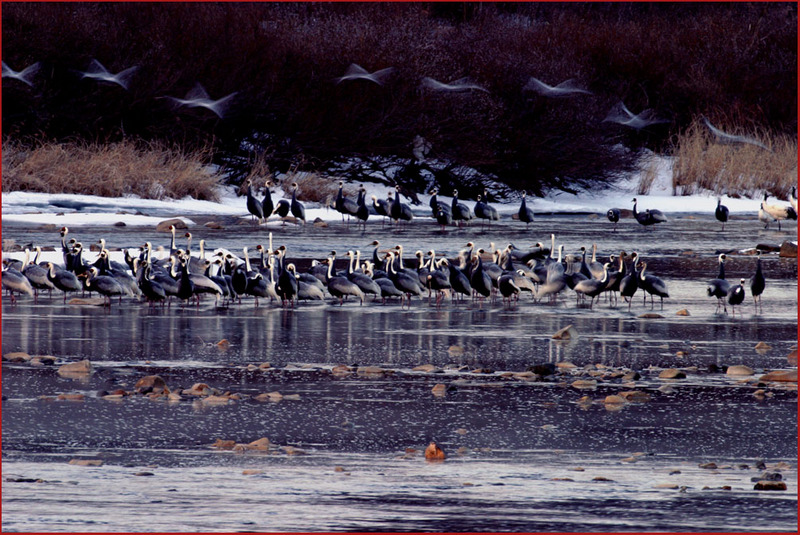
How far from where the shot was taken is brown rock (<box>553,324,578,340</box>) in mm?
10289

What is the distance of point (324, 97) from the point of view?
32.2m

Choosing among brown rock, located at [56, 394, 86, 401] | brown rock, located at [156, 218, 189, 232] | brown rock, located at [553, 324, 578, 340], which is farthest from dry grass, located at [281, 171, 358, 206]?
brown rock, located at [56, 394, 86, 401]

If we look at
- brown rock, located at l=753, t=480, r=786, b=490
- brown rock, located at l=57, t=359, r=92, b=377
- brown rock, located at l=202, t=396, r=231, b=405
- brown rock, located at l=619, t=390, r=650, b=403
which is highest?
brown rock, located at l=753, t=480, r=786, b=490

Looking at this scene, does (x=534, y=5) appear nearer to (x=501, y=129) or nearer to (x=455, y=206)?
(x=501, y=129)

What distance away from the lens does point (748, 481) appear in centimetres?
573

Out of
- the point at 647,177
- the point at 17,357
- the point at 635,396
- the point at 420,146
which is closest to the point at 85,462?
the point at 17,357

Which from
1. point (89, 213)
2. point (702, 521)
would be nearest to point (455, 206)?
point (89, 213)

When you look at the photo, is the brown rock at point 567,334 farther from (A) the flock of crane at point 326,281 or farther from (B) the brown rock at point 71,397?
(B) the brown rock at point 71,397

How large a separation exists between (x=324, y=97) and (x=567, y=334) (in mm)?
22670

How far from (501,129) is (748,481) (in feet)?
88.9

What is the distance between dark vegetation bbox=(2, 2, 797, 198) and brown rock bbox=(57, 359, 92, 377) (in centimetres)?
1976

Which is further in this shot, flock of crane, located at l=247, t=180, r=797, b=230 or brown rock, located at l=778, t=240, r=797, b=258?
flock of crane, located at l=247, t=180, r=797, b=230

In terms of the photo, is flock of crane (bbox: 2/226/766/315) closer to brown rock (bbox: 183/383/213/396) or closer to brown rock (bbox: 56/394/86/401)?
brown rock (bbox: 183/383/213/396)

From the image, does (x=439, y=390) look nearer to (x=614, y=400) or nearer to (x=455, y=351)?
(x=614, y=400)
